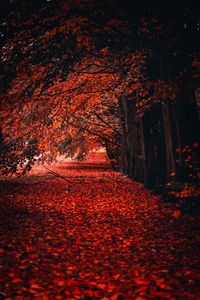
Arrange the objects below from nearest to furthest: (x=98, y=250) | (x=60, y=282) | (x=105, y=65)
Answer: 1. (x=60, y=282)
2. (x=98, y=250)
3. (x=105, y=65)

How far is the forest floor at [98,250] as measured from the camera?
486cm

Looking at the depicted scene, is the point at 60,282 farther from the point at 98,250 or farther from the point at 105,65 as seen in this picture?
the point at 105,65

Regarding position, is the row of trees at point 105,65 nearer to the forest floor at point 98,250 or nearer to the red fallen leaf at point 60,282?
the forest floor at point 98,250

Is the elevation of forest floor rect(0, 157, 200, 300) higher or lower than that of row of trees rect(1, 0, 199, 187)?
lower

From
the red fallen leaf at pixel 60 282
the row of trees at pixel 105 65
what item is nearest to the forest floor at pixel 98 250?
the red fallen leaf at pixel 60 282

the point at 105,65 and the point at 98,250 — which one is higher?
the point at 105,65

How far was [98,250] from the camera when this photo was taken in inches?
269

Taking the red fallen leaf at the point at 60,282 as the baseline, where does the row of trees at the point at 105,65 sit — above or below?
above

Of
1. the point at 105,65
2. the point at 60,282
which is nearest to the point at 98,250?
the point at 60,282

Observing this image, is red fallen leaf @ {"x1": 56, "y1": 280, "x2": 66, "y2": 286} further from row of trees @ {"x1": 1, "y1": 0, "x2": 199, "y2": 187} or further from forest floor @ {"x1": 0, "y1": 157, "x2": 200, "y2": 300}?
row of trees @ {"x1": 1, "y1": 0, "x2": 199, "y2": 187}

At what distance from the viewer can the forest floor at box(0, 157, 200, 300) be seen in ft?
16.0

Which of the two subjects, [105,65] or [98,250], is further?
[105,65]

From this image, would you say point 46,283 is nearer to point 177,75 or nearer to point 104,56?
point 177,75

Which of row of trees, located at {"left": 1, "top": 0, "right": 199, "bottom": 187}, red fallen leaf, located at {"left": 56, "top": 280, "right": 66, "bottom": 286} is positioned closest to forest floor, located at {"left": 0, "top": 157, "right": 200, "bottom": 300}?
red fallen leaf, located at {"left": 56, "top": 280, "right": 66, "bottom": 286}
